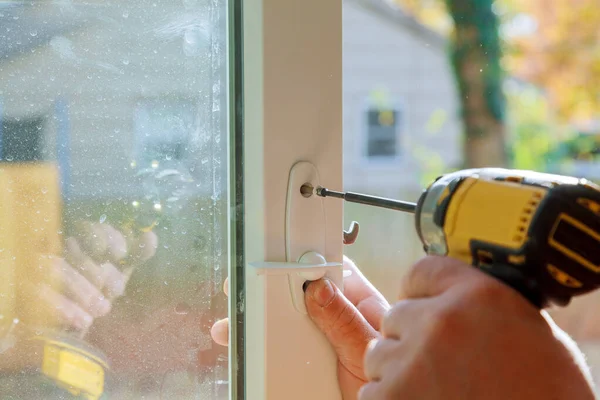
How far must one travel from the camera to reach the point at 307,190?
650mm

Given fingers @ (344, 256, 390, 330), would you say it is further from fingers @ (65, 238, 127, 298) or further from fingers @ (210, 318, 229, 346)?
fingers @ (65, 238, 127, 298)

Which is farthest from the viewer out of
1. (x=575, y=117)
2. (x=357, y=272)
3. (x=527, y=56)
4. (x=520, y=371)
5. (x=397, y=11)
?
(x=397, y=11)

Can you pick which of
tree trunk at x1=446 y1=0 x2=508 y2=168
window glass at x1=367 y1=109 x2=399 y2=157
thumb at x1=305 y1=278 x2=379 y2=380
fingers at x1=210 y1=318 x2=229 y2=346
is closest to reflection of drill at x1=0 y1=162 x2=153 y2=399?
fingers at x1=210 y1=318 x2=229 y2=346

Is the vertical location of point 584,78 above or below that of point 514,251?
above

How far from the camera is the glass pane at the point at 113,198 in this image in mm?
570

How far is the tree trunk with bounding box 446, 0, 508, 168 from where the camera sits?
106cm

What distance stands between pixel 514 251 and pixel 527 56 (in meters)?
1.22

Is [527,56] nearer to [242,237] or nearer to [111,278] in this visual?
[242,237]

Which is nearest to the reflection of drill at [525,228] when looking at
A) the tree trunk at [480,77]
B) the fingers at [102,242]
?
the fingers at [102,242]

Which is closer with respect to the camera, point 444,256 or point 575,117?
point 444,256

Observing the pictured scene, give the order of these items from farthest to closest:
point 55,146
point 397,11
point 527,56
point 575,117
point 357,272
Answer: point 397,11, point 527,56, point 575,117, point 357,272, point 55,146

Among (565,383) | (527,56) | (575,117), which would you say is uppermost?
(527,56)

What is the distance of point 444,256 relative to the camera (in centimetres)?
45

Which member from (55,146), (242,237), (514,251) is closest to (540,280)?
(514,251)
